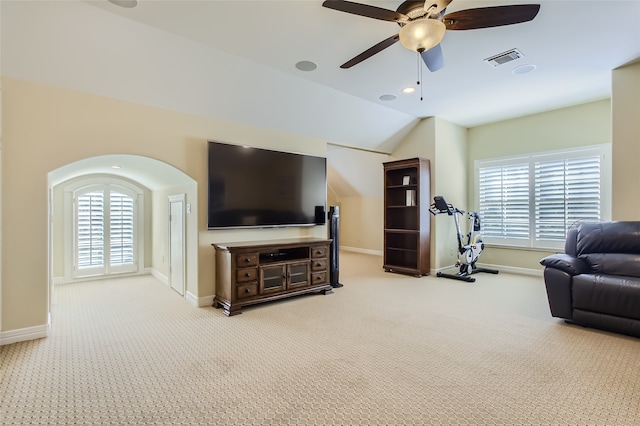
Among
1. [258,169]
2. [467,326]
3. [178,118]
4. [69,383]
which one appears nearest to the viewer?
[69,383]

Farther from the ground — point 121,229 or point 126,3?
point 126,3

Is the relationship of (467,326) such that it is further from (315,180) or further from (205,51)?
(205,51)

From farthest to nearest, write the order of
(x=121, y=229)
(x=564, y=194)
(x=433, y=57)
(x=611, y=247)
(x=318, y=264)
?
(x=121, y=229) < (x=564, y=194) < (x=318, y=264) < (x=611, y=247) < (x=433, y=57)

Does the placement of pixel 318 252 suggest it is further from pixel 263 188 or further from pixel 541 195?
pixel 541 195

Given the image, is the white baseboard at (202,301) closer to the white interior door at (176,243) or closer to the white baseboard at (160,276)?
the white interior door at (176,243)

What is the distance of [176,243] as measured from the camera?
4645 mm

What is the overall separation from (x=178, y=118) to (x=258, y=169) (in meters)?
1.17

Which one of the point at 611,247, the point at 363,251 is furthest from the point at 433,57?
the point at 363,251

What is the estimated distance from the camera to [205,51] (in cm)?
324

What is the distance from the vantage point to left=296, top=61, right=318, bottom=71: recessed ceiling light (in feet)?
11.8

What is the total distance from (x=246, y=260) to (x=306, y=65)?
2463 mm

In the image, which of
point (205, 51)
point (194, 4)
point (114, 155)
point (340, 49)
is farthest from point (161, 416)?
point (340, 49)

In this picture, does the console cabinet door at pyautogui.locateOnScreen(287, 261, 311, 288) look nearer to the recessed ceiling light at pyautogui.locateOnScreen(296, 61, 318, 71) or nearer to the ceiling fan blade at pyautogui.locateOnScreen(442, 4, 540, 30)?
the recessed ceiling light at pyautogui.locateOnScreen(296, 61, 318, 71)

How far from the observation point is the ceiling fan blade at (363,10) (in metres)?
2.05
